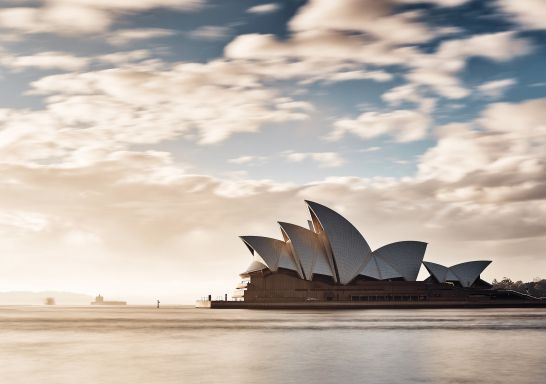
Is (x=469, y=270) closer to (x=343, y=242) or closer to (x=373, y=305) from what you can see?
(x=373, y=305)

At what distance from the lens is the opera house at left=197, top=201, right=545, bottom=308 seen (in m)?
107

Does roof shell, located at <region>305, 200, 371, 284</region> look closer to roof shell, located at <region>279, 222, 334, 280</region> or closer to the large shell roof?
the large shell roof

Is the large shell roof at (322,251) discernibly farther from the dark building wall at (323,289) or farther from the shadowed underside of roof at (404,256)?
the dark building wall at (323,289)

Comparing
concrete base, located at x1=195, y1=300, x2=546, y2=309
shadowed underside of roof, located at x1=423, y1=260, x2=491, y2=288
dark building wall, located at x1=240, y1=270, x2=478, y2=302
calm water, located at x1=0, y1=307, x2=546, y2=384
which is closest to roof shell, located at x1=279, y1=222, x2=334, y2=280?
dark building wall, located at x1=240, y1=270, x2=478, y2=302

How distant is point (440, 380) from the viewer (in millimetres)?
22609

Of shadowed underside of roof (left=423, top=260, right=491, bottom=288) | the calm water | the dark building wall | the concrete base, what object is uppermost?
shadowed underside of roof (left=423, top=260, right=491, bottom=288)

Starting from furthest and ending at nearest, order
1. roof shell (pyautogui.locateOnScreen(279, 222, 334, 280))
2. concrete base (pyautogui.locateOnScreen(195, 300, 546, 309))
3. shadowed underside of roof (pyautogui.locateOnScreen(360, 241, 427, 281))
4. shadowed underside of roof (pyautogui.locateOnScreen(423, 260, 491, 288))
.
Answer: shadowed underside of roof (pyautogui.locateOnScreen(423, 260, 491, 288)), shadowed underside of roof (pyautogui.locateOnScreen(360, 241, 427, 281)), concrete base (pyautogui.locateOnScreen(195, 300, 546, 309)), roof shell (pyautogui.locateOnScreen(279, 222, 334, 280))

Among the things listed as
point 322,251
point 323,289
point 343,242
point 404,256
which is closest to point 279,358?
point 343,242

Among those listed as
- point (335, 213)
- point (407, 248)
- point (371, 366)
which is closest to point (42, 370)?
point (371, 366)

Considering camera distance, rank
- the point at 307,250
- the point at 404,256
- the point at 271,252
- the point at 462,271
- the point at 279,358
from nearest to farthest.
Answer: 1. the point at 279,358
2. the point at 307,250
3. the point at 271,252
4. the point at 404,256
5. the point at 462,271

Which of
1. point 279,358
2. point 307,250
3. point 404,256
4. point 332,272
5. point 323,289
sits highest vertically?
point 307,250

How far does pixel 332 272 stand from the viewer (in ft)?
358

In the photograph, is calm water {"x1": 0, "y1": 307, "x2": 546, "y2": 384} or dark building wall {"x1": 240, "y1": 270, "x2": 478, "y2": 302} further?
dark building wall {"x1": 240, "y1": 270, "x2": 478, "y2": 302}

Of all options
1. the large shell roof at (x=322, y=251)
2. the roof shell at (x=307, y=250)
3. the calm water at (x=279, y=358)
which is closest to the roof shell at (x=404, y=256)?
the large shell roof at (x=322, y=251)
